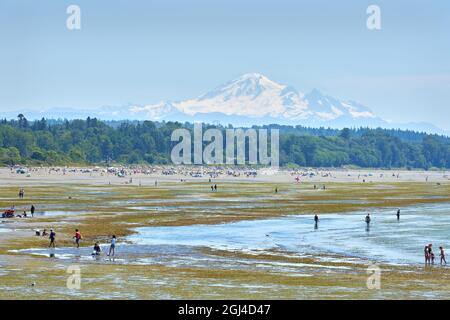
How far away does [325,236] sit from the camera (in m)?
81.4

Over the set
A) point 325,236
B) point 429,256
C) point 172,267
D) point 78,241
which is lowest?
point 172,267

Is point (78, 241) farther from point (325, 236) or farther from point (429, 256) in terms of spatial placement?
point (429, 256)

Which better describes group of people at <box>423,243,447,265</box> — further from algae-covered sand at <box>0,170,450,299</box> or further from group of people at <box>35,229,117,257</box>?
group of people at <box>35,229,117,257</box>

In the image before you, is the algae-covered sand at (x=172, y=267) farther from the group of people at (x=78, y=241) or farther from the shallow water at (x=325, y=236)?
the shallow water at (x=325, y=236)

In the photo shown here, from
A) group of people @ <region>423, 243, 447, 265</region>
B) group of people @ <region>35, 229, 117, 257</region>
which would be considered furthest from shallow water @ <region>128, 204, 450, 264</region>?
group of people @ <region>35, 229, 117, 257</region>

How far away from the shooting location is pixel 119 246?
69875mm

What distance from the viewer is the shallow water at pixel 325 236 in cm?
7138

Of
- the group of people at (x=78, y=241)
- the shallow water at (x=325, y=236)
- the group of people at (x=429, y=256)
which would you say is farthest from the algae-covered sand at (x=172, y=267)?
Answer: the group of people at (x=429, y=256)

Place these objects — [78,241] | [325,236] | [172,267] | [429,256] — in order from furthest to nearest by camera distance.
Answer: [325,236] < [78,241] < [429,256] < [172,267]

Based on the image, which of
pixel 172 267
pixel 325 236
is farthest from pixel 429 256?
pixel 172 267
